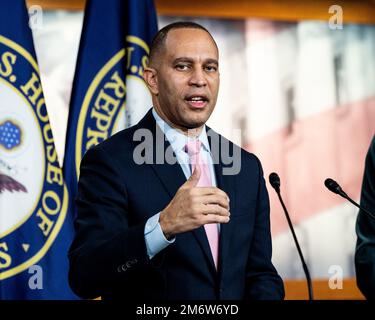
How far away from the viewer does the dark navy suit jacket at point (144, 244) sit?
182 centimetres

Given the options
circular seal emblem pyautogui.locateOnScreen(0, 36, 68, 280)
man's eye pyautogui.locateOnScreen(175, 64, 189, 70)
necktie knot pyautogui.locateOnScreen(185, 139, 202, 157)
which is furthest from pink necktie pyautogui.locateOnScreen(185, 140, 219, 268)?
circular seal emblem pyautogui.locateOnScreen(0, 36, 68, 280)

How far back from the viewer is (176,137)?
82.6 inches

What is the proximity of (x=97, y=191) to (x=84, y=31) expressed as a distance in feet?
6.30

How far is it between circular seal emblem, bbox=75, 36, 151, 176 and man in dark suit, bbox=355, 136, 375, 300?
1677 mm

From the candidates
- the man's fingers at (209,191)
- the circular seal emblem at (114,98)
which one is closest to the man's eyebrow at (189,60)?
the man's fingers at (209,191)

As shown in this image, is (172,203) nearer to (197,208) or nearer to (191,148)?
(197,208)

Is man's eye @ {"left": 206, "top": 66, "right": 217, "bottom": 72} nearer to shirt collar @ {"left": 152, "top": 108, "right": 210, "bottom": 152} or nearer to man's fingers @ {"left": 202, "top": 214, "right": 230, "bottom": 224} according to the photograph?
shirt collar @ {"left": 152, "top": 108, "right": 210, "bottom": 152}

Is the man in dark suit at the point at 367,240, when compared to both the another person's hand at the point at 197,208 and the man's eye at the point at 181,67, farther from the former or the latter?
the man's eye at the point at 181,67

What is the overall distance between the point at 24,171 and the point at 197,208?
6.49 feet

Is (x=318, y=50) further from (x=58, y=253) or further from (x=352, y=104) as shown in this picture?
(x=58, y=253)

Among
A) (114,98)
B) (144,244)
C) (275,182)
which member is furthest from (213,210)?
(114,98)

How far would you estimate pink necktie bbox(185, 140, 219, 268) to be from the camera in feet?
6.52
